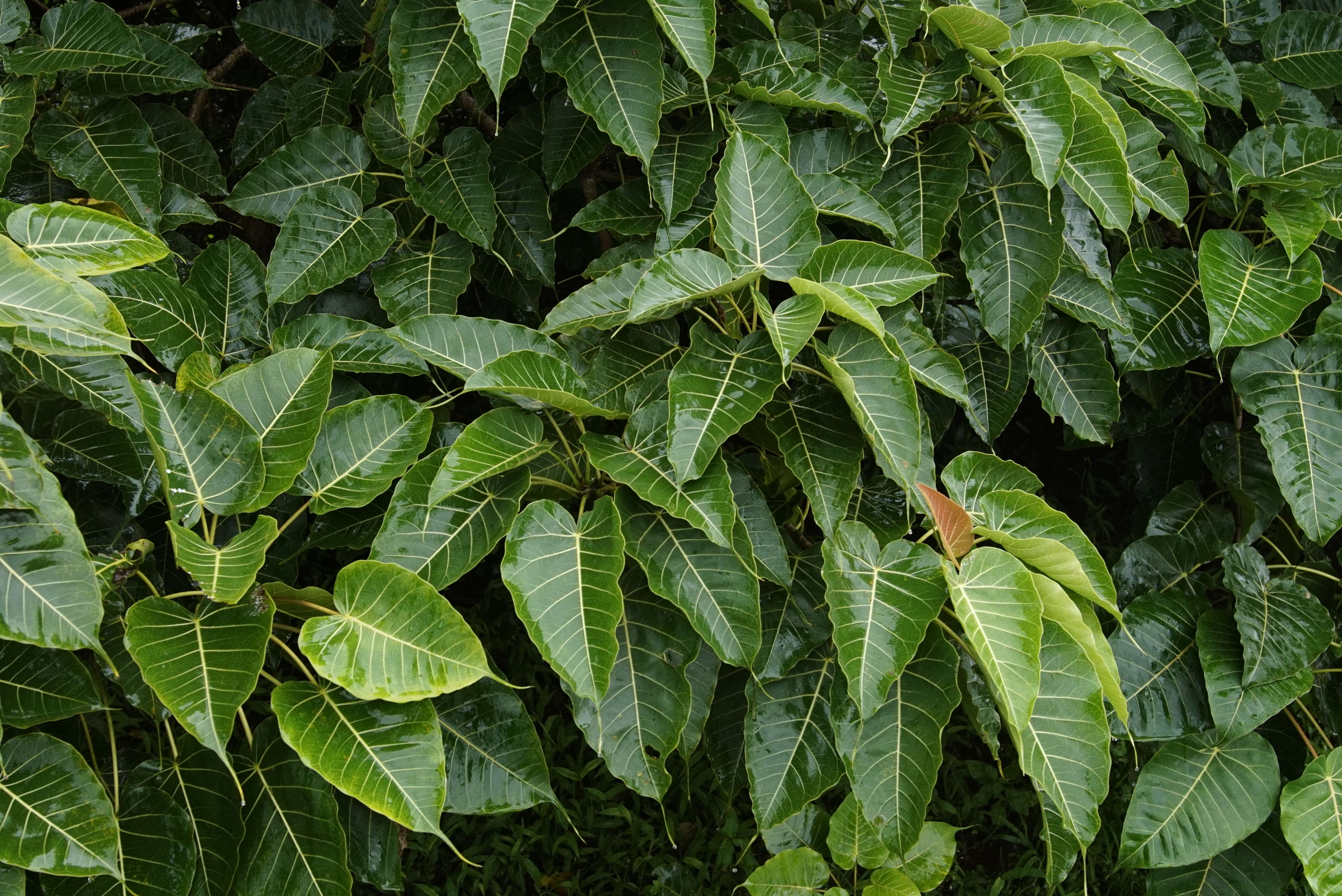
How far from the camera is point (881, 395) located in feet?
5.26

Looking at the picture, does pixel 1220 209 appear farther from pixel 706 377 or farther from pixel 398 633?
pixel 398 633

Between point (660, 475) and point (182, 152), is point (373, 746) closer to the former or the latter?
point (660, 475)

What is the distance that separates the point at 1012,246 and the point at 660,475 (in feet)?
2.67

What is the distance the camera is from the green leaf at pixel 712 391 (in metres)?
1.53

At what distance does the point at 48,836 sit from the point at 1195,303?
2.15 metres

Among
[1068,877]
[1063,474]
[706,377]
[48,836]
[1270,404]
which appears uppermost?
[706,377]

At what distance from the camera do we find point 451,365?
1668mm

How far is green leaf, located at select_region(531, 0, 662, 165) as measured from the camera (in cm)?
177

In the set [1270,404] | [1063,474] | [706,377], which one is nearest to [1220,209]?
[1270,404]

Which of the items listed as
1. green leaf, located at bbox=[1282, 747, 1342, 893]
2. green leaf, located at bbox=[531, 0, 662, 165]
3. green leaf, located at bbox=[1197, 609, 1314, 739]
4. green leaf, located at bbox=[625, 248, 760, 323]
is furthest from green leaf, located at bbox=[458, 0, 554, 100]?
green leaf, located at bbox=[1282, 747, 1342, 893]

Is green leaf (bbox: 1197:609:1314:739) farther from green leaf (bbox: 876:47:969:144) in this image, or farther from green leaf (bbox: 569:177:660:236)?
green leaf (bbox: 569:177:660:236)

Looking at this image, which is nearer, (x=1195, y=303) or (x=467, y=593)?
(x=1195, y=303)

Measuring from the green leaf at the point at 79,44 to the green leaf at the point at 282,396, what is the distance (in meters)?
0.71

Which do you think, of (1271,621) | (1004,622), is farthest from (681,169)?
(1271,621)
